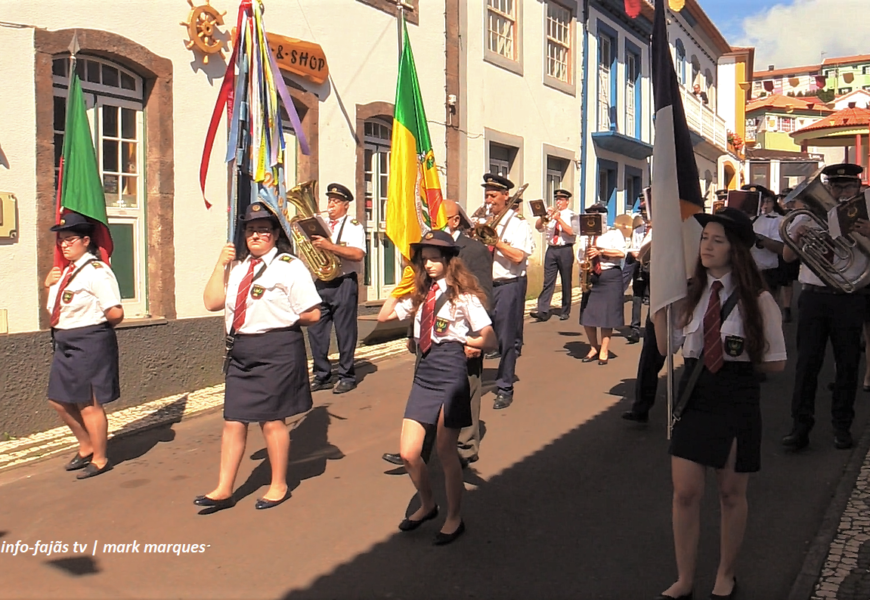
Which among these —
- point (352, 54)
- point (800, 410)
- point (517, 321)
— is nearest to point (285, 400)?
point (517, 321)

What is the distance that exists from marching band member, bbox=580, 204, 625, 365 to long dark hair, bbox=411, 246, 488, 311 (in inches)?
190

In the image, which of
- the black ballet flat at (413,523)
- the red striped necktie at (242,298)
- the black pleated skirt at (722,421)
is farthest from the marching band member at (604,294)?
the black pleated skirt at (722,421)

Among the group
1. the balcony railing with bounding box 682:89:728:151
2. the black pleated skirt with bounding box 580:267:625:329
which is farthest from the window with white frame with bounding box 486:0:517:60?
the balcony railing with bounding box 682:89:728:151

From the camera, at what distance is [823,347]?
20.4ft

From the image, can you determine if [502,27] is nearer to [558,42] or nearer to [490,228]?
[558,42]

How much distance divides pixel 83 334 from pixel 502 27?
1116 cm

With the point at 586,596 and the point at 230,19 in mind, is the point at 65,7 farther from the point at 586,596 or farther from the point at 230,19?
the point at 586,596

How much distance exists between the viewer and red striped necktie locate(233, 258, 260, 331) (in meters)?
5.18

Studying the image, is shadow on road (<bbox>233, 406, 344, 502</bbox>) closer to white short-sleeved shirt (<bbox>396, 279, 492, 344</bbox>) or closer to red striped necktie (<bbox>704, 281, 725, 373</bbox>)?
white short-sleeved shirt (<bbox>396, 279, 492, 344</bbox>)

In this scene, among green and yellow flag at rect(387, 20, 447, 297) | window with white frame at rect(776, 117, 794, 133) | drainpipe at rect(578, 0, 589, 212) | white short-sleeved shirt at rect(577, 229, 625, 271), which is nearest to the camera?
green and yellow flag at rect(387, 20, 447, 297)

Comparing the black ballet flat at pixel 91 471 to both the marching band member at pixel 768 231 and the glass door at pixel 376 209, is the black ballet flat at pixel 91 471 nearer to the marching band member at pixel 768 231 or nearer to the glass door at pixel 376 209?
the glass door at pixel 376 209

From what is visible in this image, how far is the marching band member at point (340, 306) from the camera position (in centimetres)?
848

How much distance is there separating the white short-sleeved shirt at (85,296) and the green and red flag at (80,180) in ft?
1.25

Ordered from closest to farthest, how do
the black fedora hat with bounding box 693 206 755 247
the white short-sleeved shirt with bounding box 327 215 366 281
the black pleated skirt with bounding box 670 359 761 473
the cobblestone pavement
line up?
the black pleated skirt with bounding box 670 359 761 473 < the black fedora hat with bounding box 693 206 755 247 < the cobblestone pavement < the white short-sleeved shirt with bounding box 327 215 366 281
